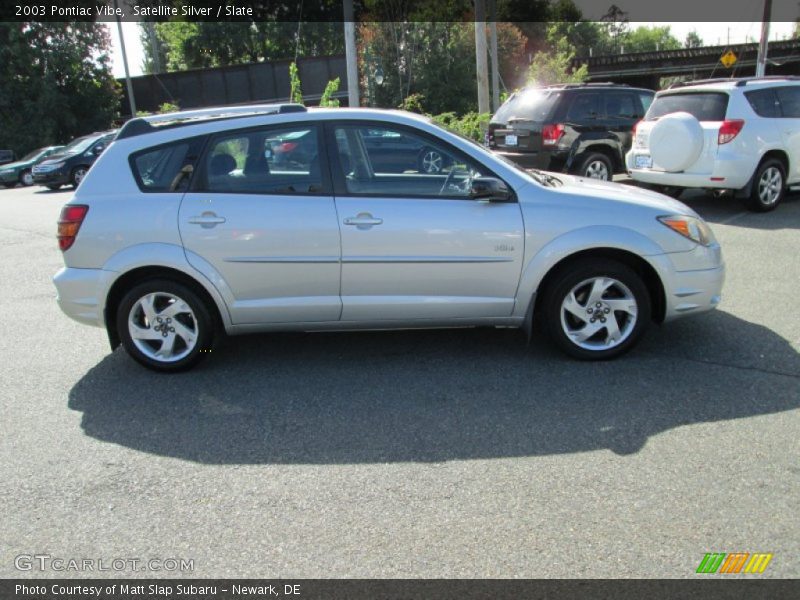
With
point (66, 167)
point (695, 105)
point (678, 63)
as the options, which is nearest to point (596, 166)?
point (695, 105)

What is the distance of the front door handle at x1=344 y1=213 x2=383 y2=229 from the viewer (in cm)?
457

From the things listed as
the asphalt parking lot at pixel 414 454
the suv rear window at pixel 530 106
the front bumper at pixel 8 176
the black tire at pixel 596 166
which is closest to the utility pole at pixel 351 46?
the suv rear window at pixel 530 106

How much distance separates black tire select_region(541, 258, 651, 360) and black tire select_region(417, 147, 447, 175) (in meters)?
1.09

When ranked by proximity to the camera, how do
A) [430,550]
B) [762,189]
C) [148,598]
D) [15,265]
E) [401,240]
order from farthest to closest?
1. [762,189]
2. [15,265]
3. [401,240]
4. [430,550]
5. [148,598]

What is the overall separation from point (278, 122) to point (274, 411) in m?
1.95

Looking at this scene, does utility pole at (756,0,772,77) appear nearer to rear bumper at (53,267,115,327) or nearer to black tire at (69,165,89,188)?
black tire at (69,165,89,188)

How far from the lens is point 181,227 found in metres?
4.61

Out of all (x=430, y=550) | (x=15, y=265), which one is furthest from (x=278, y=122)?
(x=15, y=265)

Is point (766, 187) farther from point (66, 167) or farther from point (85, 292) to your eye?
point (66, 167)

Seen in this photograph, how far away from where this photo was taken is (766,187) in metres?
9.71

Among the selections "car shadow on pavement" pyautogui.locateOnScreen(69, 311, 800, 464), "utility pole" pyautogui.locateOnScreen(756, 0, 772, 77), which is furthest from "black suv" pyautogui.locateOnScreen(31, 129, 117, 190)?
"utility pole" pyautogui.locateOnScreen(756, 0, 772, 77)

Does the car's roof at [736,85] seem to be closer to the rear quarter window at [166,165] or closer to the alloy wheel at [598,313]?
the alloy wheel at [598,313]

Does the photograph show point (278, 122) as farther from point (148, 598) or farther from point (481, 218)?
point (148, 598)

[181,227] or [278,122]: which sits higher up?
[278,122]
